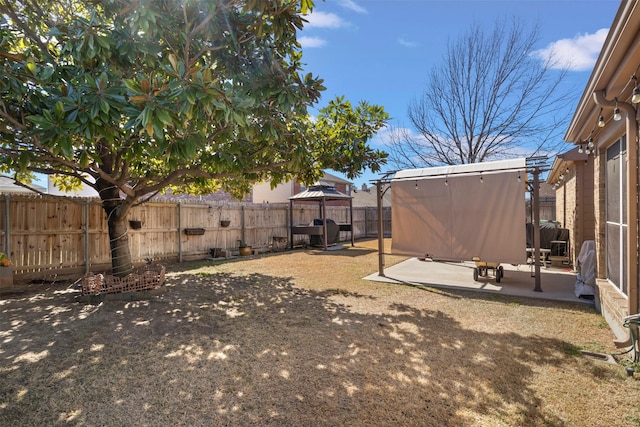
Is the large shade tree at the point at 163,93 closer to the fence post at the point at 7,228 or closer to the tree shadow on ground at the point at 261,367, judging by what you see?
the fence post at the point at 7,228

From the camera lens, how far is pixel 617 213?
4.12 meters

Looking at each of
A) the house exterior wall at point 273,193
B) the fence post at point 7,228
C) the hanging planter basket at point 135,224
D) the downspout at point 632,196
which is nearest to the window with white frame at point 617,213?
the downspout at point 632,196

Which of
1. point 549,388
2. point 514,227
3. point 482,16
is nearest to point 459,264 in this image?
point 514,227

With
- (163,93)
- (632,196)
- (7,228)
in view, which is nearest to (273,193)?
(7,228)

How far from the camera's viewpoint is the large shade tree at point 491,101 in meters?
12.9

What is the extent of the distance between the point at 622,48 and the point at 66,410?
17.5ft

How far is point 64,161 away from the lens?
4.92 meters

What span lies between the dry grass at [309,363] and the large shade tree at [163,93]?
2.04 metres

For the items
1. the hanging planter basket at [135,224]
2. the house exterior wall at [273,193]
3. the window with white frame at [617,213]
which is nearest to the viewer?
the window with white frame at [617,213]

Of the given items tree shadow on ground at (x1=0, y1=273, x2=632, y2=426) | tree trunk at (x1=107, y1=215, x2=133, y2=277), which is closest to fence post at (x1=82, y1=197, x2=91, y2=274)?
tree trunk at (x1=107, y1=215, x2=133, y2=277)

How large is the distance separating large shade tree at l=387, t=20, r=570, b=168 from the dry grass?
11.0 meters

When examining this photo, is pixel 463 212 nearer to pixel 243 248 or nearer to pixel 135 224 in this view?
pixel 243 248

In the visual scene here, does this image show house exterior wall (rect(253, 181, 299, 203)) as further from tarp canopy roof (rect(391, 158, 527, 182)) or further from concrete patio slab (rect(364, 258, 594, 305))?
tarp canopy roof (rect(391, 158, 527, 182))

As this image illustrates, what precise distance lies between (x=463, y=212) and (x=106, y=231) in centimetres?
867
